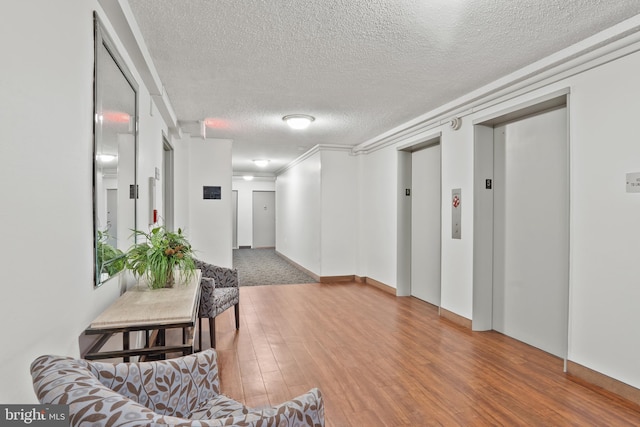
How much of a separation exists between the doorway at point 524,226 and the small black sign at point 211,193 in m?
4.17

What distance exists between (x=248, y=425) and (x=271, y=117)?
444 centimetres

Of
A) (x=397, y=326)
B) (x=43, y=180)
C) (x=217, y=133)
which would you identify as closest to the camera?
(x=43, y=180)

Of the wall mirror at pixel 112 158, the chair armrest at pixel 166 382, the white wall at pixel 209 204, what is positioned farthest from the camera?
the white wall at pixel 209 204

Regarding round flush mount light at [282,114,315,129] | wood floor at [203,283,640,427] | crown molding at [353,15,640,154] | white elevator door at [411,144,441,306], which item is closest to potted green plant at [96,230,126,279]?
wood floor at [203,283,640,427]

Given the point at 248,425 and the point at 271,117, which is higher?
the point at 271,117

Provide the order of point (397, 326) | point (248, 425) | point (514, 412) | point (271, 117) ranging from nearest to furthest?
point (248, 425), point (514, 412), point (397, 326), point (271, 117)

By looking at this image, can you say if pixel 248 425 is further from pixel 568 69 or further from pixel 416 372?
pixel 568 69

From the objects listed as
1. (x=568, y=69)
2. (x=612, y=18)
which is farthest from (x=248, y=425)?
(x=568, y=69)

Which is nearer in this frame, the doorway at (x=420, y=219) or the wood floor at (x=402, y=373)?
the wood floor at (x=402, y=373)

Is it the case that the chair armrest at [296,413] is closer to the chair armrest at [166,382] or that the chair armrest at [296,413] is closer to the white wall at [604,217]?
the chair armrest at [166,382]

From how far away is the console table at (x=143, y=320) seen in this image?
5.87 ft

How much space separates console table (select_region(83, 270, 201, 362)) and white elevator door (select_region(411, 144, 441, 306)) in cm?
369

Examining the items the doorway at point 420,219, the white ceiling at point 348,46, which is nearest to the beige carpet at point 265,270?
the doorway at point 420,219

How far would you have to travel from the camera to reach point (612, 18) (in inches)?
94.9
